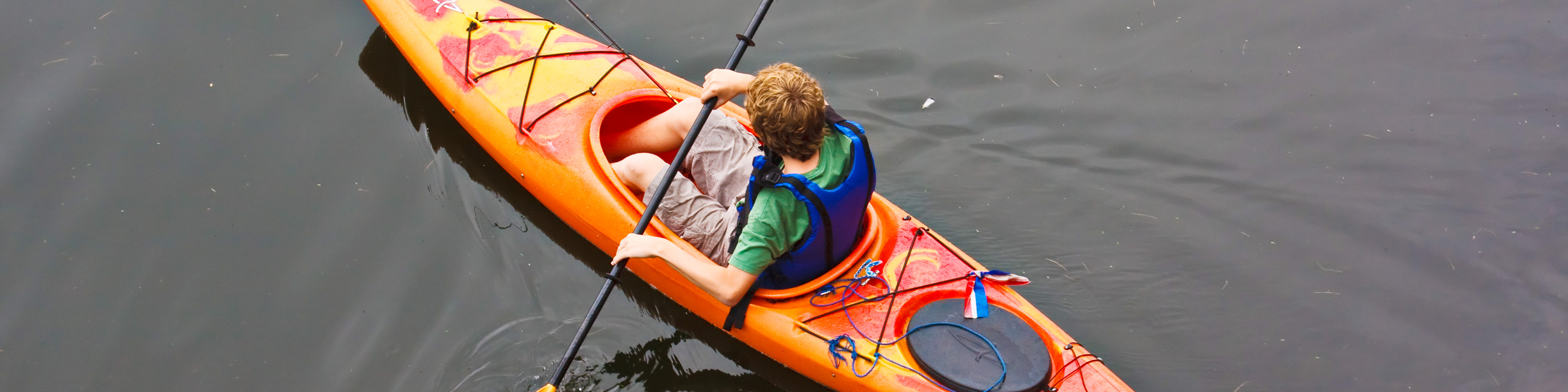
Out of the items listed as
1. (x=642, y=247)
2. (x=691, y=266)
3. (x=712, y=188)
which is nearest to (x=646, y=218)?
(x=642, y=247)

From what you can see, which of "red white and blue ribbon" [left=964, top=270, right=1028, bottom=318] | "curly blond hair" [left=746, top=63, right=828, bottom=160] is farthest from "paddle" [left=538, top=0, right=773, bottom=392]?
"red white and blue ribbon" [left=964, top=270, right=1028, bottom=318]

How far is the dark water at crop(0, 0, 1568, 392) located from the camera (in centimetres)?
371

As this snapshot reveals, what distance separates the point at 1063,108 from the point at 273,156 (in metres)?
4.05

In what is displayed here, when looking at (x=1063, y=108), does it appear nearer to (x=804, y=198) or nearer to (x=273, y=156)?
(x=804, y=198)

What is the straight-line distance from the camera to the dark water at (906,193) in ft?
12.2

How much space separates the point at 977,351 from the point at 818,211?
836mm

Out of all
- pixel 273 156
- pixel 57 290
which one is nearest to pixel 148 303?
pixel 57 290

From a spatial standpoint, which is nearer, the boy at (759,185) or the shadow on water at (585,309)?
the boy at (759,185)

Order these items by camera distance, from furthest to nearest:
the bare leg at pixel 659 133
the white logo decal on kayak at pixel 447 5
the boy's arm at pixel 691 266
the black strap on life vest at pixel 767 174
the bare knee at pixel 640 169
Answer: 1. the white logo decal on kayak at pixel 447 5
2. the bare leg at pixel 659 133
3. the bare knee at pixel 640 169
4. the boy's arm at pixel 691 266
5. the black strap on life vest at pixel 767 174

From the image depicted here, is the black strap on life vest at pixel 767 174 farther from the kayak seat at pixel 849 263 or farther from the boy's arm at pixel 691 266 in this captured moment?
the kayak seat at pixel 849 263

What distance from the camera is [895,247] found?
11.3ft

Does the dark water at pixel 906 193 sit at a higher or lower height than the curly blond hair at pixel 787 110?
lower

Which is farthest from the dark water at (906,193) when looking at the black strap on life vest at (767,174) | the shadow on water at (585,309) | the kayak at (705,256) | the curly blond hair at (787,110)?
the curly blond hair at (787,110)

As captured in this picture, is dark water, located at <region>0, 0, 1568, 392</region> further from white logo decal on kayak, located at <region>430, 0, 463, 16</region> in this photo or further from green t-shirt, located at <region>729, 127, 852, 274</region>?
green t-shirt, located at <region>729, 127, 852, 274</region>
